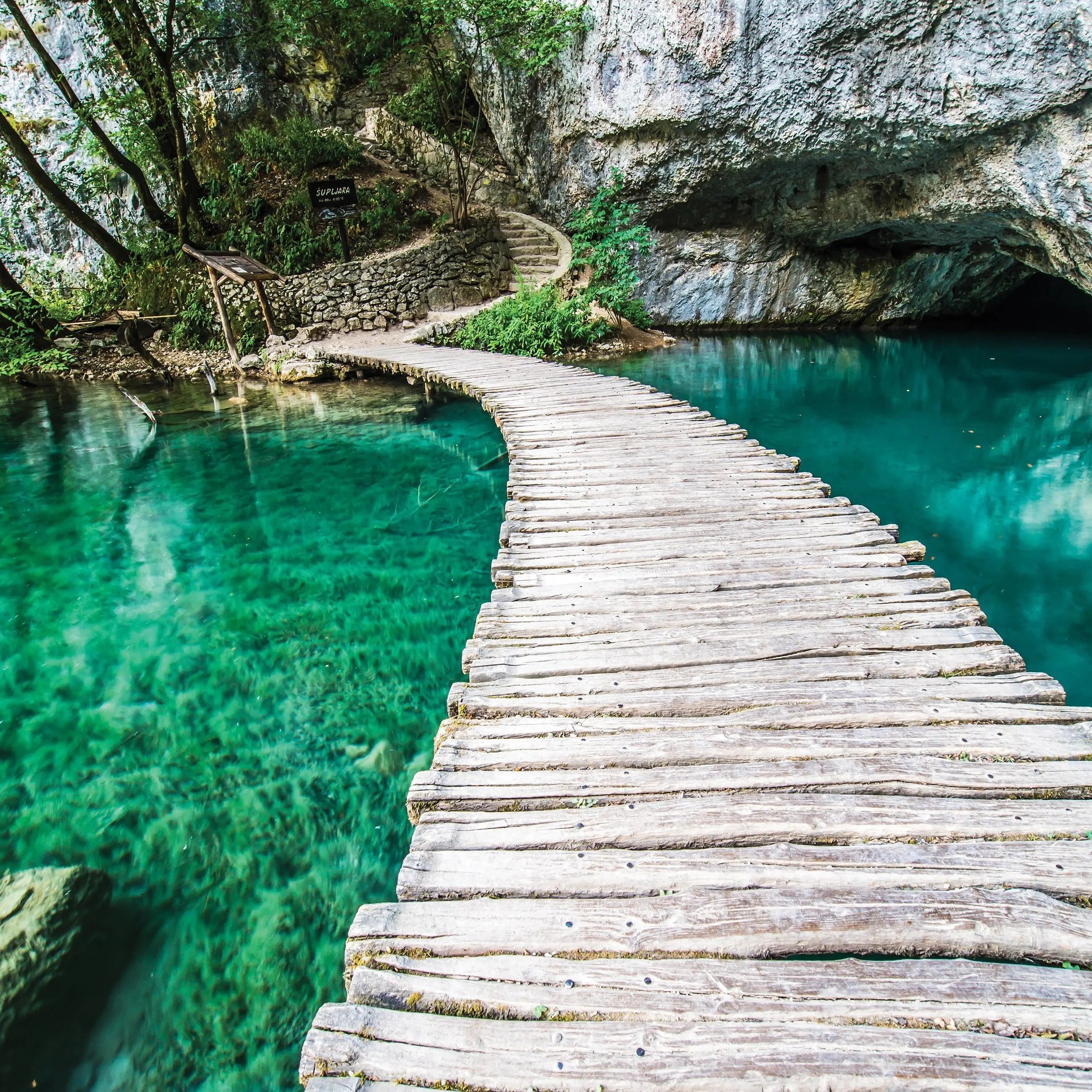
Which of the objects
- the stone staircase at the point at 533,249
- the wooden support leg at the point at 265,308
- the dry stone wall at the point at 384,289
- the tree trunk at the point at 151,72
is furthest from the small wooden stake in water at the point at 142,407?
the stone staircase at the point at 533,249

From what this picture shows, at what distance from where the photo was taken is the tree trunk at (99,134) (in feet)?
44.1

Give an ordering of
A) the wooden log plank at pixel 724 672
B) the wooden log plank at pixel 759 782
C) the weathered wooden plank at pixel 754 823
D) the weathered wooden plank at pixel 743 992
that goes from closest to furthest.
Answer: the weathered wooden plank at pixel 743 992 < the weathered wooden plank at pixel 754 823 < the wooden log plank at pixel 759 782 < the wooden log plank at pixel 724 672

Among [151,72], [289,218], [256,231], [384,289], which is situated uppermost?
[151,72]

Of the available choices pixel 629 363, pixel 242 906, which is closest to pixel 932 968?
pixel 242 906

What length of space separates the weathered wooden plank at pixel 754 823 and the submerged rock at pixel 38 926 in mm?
2268

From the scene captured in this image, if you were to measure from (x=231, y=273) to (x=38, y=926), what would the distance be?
10.9 meters

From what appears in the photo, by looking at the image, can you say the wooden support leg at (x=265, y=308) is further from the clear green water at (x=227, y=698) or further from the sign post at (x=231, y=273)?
the clear green water at (x=227, y=698)

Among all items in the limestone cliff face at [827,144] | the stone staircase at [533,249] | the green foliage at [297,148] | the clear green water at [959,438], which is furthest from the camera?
the green foliage at [297,148]

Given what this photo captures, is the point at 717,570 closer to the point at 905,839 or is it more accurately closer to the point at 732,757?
the point at 732,757

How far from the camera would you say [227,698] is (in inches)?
195

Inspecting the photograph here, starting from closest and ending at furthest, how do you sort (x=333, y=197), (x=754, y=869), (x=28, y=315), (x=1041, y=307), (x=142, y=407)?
(x=754, y=869) < (x=142, y=407) < (x=333, y=197) < (x=28, y=315) < (x=1041, y=307)

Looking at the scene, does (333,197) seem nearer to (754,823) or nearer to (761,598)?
(761,598)

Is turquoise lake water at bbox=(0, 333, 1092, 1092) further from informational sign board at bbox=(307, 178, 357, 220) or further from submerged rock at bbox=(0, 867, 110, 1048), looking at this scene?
informational sign board at bbox=(307, 178, 357, 220)

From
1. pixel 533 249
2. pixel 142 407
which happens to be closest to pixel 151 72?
pixel 142 407
